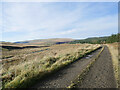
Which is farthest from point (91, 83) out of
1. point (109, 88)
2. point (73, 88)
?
point (73, 88)

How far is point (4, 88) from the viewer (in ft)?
12.3

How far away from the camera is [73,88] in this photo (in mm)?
3885

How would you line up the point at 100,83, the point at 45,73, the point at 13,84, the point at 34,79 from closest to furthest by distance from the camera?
1. the point at 13,84
2. the point at 100,83
3. the point at 34,79
4. the point at 45,73

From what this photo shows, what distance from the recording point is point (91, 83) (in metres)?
4.31

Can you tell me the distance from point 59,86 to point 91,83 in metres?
1.74

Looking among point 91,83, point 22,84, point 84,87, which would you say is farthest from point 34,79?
point 91,83

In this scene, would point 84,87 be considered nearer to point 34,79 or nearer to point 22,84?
point 34,79

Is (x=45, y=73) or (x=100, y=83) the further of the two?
(x=45, y=73)

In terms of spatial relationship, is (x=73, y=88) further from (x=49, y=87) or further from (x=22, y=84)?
(x=22, y=84)

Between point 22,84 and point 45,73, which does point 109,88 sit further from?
point 22,84

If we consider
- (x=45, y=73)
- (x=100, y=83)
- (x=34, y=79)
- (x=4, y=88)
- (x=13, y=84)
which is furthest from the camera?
(x=45, y=73)

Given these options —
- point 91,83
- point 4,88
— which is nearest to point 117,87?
point 91,83

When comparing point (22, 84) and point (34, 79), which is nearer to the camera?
point (22, 84)

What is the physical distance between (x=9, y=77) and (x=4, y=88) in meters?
1.35
